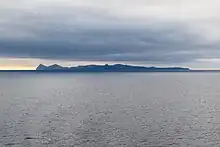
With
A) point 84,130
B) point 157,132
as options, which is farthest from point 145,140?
point 84,130

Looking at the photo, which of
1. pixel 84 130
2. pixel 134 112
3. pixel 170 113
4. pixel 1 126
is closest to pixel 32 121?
pixel 1 126

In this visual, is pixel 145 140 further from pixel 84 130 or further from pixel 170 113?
pixel 170 113

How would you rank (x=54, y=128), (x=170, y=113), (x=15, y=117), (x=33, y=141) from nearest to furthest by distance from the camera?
(x=33, y=141)
(x=54, y=128)
(x=15, y=117)
(x=170, y=113)

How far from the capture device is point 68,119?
6406cm

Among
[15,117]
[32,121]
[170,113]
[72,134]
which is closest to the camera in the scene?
[72,134]

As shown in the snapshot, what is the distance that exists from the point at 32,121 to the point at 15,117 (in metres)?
6.59

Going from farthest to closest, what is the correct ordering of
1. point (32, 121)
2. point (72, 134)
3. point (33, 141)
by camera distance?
point (32, 121), point (72, 134), point (33, 141)

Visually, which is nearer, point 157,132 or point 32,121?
point 157,132

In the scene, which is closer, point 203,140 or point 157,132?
point 203,140

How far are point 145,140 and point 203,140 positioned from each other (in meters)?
8.12

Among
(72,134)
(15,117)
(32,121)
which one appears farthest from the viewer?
(15,117)

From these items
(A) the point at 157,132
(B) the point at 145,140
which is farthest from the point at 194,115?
(B) the point at 145,140

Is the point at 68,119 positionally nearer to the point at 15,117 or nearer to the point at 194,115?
the point at 15,117

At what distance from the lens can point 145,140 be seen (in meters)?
47.9
